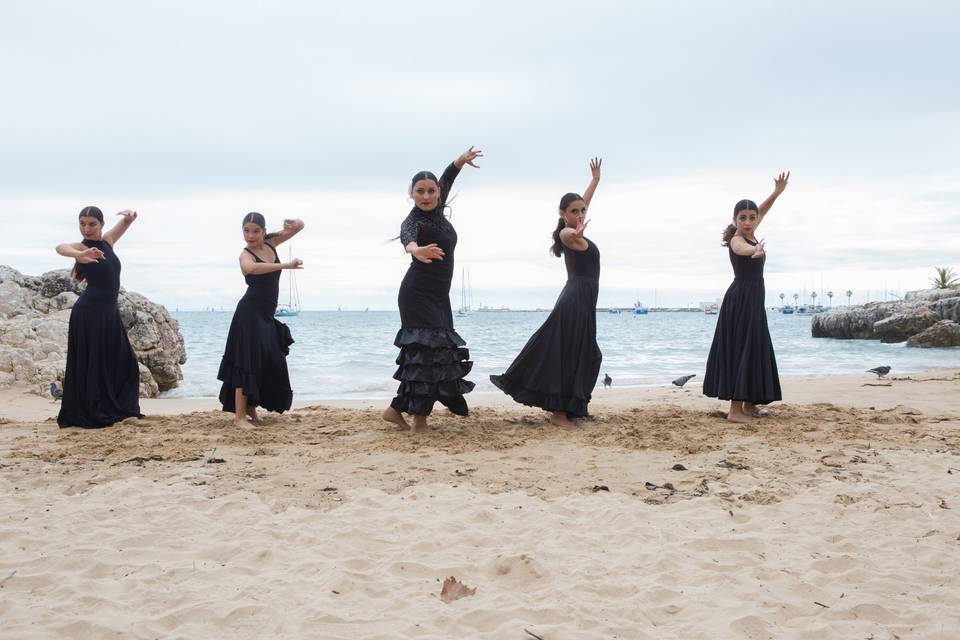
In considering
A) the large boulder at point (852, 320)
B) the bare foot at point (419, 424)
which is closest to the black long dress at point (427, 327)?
the bare foot at point (419, 424)

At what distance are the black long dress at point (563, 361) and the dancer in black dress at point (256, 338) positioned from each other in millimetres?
2132

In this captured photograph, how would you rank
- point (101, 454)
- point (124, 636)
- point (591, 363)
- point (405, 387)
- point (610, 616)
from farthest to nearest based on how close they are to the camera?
point (591, 363) → point (405, 387) → point (101, 454) → point (610, 616) → point (124, 636)

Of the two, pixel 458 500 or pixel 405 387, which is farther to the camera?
pixel 405 387

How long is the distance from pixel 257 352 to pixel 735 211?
189 inches

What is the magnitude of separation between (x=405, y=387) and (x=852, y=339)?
29.6 m

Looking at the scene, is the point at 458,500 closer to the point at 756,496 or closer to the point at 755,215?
the point at 756,496

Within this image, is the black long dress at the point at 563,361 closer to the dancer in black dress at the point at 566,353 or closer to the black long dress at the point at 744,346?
the dancer in black dress at the point at 566,353

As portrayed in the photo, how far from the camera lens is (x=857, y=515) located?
13.2 feet

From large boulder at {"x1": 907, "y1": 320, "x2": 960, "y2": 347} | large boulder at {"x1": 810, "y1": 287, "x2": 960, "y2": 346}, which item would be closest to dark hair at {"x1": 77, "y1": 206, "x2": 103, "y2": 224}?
large boulder at {"x1": 907, "y1": 320, "x2": 960, "y2": 347}

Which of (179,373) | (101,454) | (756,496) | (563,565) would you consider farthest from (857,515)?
(179,373)

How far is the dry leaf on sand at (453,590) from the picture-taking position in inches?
120

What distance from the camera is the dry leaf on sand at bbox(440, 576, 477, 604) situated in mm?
3043

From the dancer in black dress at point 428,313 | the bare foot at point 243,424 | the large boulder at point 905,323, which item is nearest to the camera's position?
the dancer in black dress at point 428,313

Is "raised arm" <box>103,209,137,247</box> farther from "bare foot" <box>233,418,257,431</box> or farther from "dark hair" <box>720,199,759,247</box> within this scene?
"dark hair" <box>720,199,759,247</box>
